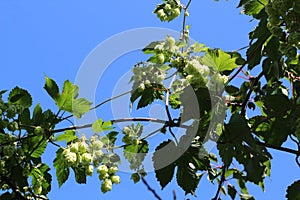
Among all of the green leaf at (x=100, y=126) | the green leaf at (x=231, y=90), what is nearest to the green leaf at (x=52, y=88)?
the green leaf at (x=100, y=126)

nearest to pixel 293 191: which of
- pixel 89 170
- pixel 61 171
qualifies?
pixel 89 170

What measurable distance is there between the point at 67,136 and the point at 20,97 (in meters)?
0.33

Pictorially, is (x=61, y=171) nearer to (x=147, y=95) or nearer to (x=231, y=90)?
(x=147, y=95)

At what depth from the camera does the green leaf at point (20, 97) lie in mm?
2647

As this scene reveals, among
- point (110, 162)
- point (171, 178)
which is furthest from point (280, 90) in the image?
point (110, 162)

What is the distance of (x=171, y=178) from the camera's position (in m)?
2.39

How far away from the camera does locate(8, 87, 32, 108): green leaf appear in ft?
8.68

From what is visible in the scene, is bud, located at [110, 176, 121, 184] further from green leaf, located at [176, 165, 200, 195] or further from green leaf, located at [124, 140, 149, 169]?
green leaf, located at [176, 165, 200, 195]

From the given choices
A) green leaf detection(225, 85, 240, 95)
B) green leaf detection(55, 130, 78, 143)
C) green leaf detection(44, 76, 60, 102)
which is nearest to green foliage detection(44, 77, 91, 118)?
green leaf detection(44, 76, 60, 102)

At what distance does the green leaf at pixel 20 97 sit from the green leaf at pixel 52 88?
A: 194 mm

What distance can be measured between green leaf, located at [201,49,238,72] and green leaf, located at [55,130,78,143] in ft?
2.58

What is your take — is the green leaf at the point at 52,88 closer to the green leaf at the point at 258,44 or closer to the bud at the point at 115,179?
the bud at the point at 115,179

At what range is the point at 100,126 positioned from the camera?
2.56m

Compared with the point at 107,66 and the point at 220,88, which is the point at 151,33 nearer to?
the point at 107,66
